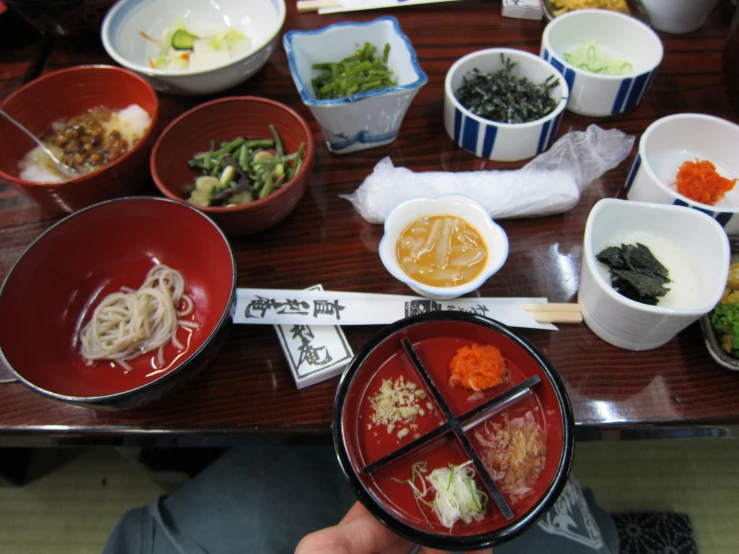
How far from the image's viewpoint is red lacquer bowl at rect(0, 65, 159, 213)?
1.32m

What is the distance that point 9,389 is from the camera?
118cm

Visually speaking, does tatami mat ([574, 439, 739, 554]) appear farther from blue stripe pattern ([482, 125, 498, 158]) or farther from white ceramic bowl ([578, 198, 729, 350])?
blue stripe pattern ([482, 125, 498, 158])

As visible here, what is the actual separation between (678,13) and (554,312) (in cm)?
129

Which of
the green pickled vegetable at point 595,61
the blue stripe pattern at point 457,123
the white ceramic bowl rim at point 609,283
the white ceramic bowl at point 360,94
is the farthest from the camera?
the green pickled vegetable at point 595,61

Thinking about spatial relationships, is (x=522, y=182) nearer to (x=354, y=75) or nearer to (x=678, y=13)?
(x=354, y=75)

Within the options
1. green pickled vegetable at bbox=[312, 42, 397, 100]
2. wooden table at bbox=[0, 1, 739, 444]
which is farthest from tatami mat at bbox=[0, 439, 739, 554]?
green pickled vegetable at bbox=[312, 42, 397, 100]

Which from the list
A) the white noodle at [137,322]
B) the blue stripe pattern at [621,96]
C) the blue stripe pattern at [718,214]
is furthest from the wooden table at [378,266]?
the blue stripe pattern at [718,214]

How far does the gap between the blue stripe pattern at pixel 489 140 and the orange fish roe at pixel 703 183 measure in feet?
1.63

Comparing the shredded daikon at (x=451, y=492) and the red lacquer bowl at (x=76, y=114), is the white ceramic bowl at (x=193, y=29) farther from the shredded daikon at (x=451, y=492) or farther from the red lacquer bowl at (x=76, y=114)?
the shredded daikon at (x=451, y=492)

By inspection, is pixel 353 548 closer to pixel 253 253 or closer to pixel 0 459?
pixel 253 253

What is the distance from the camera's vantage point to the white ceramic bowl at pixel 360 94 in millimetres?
1385

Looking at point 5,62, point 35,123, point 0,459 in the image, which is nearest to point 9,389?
point 35,123

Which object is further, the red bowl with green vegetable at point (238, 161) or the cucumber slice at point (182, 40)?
the cucumber slice at point (182, 40)

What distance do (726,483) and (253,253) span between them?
6.02ft
